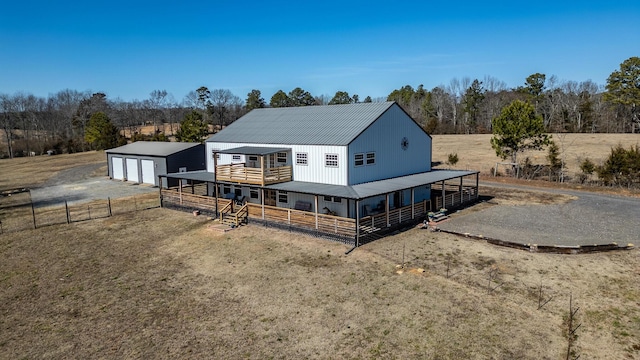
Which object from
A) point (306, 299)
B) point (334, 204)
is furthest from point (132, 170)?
point (306, 299)

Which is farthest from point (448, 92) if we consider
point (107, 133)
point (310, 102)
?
point (107, 133)

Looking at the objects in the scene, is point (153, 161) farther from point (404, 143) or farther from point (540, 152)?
point (540, 152)

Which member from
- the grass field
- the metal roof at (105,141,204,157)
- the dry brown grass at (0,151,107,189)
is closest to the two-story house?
the grass field

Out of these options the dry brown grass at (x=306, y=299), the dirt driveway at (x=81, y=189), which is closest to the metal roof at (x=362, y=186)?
the dry brown grass at (x=306, y=299)

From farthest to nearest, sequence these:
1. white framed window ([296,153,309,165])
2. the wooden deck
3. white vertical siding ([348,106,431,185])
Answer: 1. white framed window ([296,153,309,165])
2. white vertical siding ([348,106,431,185])
3. the wooden deck

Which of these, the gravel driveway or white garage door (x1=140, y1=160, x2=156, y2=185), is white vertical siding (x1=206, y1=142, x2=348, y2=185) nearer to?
the gravel driveway

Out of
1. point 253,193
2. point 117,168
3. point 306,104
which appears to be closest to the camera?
point 253,193

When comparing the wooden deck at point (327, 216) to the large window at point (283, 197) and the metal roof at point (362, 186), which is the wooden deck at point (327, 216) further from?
the large window at point (283, 197)
